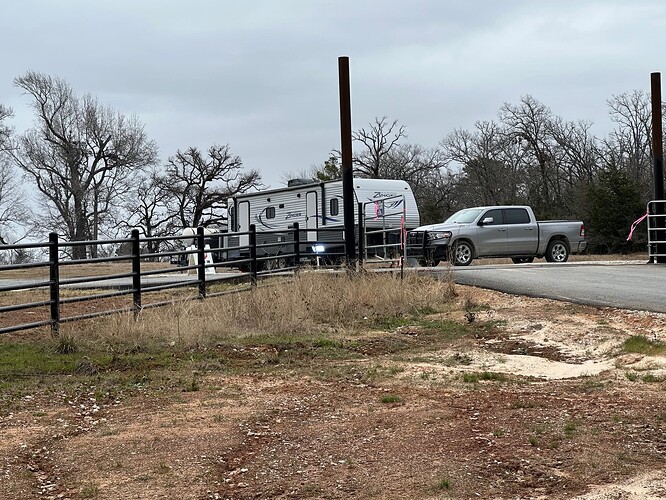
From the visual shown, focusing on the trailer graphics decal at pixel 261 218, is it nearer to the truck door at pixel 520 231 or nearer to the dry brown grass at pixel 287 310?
the truck door at pixel 520 231

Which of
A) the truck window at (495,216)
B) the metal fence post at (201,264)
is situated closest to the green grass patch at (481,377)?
the metal fence post at (201,264)

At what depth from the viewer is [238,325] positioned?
11.4m

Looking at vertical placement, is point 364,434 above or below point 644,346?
below

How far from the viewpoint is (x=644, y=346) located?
8.91 meters

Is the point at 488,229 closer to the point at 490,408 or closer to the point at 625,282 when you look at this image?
the point at 625,282

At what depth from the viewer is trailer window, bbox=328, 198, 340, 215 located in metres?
26.5

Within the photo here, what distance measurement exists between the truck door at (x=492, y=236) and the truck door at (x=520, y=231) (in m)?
0.21

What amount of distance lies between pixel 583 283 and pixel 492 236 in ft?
24.6

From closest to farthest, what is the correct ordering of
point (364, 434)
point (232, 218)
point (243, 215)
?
point (364, 434)
point (243, 215)
point (232, 218)

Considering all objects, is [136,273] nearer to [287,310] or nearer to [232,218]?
[287,310]

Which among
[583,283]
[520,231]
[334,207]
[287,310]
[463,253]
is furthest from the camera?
[334,207]


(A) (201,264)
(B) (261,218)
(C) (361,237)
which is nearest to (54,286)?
(A) (201,264)

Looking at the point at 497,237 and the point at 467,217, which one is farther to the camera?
the point at 467,217

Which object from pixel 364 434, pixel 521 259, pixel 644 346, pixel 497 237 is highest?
pixel 497 237
